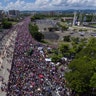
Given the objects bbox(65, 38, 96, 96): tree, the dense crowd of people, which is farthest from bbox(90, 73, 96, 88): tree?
the dense crowd of people

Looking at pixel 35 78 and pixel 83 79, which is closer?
pixel 83 79

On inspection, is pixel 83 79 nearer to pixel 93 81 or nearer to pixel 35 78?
pixel 93 81

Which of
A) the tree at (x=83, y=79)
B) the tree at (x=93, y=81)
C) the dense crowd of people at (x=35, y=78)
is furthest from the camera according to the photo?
the dense crowd of people at (x=35, y=78)

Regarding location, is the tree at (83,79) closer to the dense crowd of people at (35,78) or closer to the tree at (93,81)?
the tree at (93,81)

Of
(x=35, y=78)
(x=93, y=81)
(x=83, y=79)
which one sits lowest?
(x=35, y=78)

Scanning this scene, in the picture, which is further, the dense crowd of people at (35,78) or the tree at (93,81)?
the dense crowd of people at (35,78)

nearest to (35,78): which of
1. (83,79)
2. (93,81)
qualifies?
(83,79)

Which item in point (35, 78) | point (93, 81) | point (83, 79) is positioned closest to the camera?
point (93, 81)

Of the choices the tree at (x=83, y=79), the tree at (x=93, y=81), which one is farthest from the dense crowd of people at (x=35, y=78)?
the tree at (x=93, y=81)

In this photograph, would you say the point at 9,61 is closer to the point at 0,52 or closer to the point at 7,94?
the point at 0,52

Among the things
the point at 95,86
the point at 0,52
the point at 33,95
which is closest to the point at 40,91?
the point at 33,95

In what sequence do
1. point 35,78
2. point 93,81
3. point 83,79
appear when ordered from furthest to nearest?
point 35,78 < point 83,79 < point 93,81
